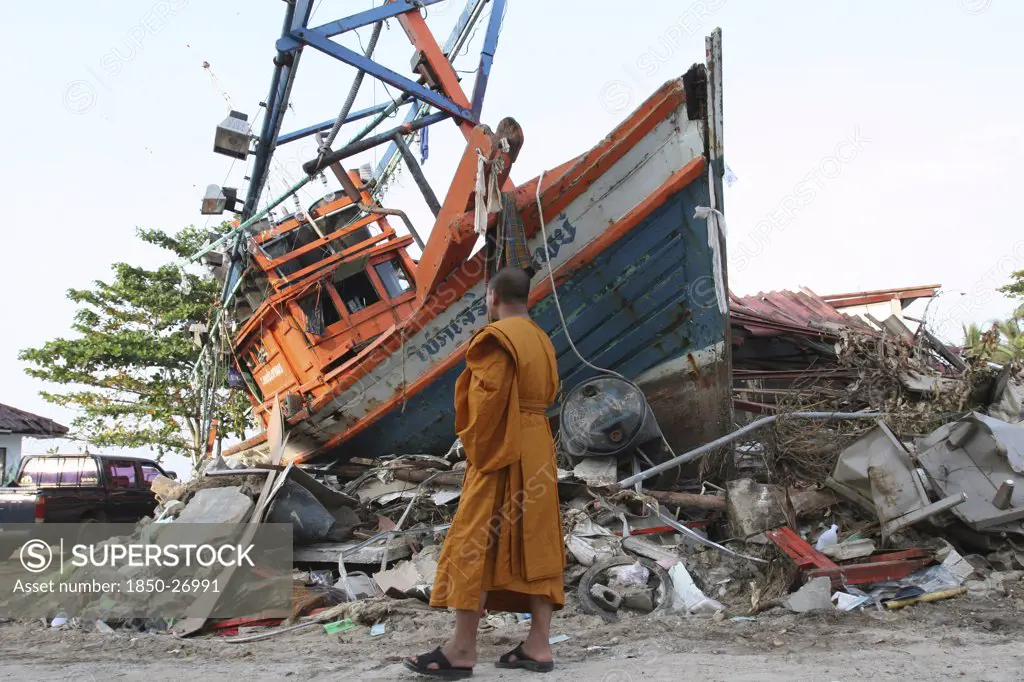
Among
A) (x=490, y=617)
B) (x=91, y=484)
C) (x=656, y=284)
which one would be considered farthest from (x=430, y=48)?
(x=91, y=484)

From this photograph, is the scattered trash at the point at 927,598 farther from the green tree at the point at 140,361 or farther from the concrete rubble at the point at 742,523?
the green tree at the point at 140,361

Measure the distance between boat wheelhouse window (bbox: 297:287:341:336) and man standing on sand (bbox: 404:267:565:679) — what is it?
18.2 ft

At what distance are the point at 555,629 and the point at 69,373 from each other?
18.6 m

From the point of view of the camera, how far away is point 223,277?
9.96 meters

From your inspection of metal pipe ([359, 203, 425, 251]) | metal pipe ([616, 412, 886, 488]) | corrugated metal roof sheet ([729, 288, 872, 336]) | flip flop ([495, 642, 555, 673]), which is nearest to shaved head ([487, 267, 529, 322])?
flip flop ([495, 642, 555, 673])

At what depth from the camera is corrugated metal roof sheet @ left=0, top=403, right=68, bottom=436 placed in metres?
20.8

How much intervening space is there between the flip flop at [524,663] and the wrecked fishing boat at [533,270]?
314 centimetres

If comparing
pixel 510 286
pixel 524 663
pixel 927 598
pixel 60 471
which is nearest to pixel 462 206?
pixel 510 286

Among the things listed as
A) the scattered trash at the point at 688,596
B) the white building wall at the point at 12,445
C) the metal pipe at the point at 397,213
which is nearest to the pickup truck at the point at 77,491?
the metal pipe at the point at 397,213

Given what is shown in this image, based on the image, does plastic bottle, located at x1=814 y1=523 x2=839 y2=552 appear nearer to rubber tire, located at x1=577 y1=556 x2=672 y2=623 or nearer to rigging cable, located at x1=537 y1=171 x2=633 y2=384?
rubber tire, located at x1=577 y1=556 x2=672 y2=623

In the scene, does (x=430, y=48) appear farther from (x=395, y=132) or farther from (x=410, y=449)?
(x=410, y=449)

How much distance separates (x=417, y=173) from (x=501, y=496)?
5.53 metres

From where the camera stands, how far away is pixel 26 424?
2109cm

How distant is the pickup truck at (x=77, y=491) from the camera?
9.51 meters
